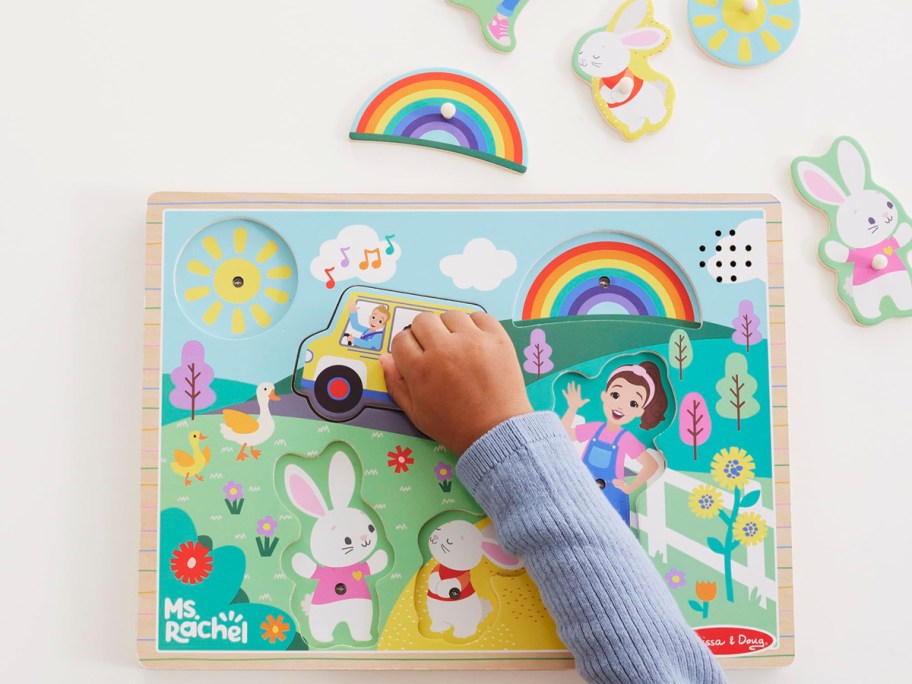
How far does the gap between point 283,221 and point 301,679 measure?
42 centimetres

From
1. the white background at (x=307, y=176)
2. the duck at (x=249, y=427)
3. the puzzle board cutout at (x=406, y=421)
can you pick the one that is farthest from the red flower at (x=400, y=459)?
the white background at (x=307, y=176)

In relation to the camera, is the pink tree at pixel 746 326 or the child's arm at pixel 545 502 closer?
the child's arm at pixel 545 502

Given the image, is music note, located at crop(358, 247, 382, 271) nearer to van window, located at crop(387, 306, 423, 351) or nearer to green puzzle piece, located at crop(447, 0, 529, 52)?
van window, located at crop(387, 306, 423, 351)

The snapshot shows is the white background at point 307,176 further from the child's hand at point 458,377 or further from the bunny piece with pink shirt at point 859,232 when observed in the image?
the child's hand at point 458,377

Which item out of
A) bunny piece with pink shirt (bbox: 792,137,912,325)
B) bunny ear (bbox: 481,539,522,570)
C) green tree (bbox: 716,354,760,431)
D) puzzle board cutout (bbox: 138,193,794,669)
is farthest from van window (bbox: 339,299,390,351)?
bunny piece with pink shirt (bbox: 792,137,912,325)

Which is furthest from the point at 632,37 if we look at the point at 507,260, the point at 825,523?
the point at 825,523

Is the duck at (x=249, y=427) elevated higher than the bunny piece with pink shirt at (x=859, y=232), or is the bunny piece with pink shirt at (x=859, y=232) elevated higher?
the bunny piece with pink shirt at (x=859, y=232)

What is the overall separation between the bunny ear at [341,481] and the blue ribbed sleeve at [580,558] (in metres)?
0.11


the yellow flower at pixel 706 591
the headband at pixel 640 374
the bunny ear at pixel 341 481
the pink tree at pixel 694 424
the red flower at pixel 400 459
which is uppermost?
the headband at pixel 640 374

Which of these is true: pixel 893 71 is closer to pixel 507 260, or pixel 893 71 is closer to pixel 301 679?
pixel 507 260

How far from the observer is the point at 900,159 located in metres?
0.74

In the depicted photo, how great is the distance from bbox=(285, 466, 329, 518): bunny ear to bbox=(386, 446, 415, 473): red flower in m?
0.07

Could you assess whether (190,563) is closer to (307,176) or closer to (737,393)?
(307,176)

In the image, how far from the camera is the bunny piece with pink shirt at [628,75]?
2.37 feet
